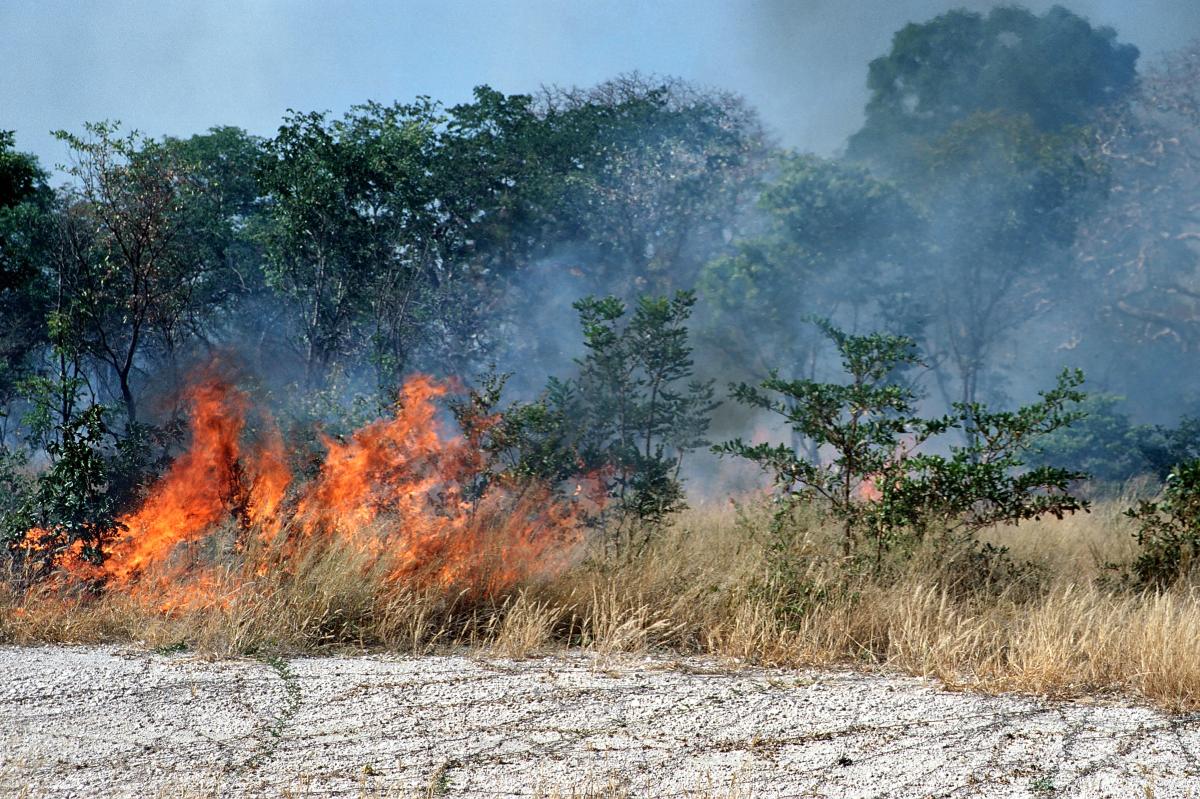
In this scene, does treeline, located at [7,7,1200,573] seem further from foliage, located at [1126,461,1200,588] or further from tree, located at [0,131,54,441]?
foliage, located at [1126,461,1200,588]

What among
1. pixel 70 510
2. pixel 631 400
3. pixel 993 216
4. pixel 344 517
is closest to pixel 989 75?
pixel 993 216

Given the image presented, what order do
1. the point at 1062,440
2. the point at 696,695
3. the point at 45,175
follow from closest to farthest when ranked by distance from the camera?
1. the point at 696,695
2. the point at 45,175
3. the point at 1062,440

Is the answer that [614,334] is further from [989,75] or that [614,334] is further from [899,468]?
[989,75]

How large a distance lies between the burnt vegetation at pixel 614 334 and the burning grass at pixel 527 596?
0.18ft

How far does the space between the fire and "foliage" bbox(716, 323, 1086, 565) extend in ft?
5.97

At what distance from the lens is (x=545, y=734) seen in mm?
4645

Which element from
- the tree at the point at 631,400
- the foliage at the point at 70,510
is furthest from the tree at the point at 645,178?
the foliage at the point at 70,510

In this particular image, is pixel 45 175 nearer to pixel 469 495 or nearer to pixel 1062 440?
pixel 469 495

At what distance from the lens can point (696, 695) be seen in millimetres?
5152

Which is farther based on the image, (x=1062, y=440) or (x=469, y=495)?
(x=1062, y=440)

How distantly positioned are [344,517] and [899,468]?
3747 mm

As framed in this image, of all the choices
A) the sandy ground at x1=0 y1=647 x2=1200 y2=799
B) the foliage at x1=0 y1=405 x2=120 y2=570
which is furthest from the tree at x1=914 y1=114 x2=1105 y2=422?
the sandy ground at x1=0 y1=647 x2=1200 y2=799

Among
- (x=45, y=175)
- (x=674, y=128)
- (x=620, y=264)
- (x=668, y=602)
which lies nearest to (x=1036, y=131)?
(x=674, y=128)

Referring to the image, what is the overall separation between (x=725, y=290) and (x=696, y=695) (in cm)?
1728
